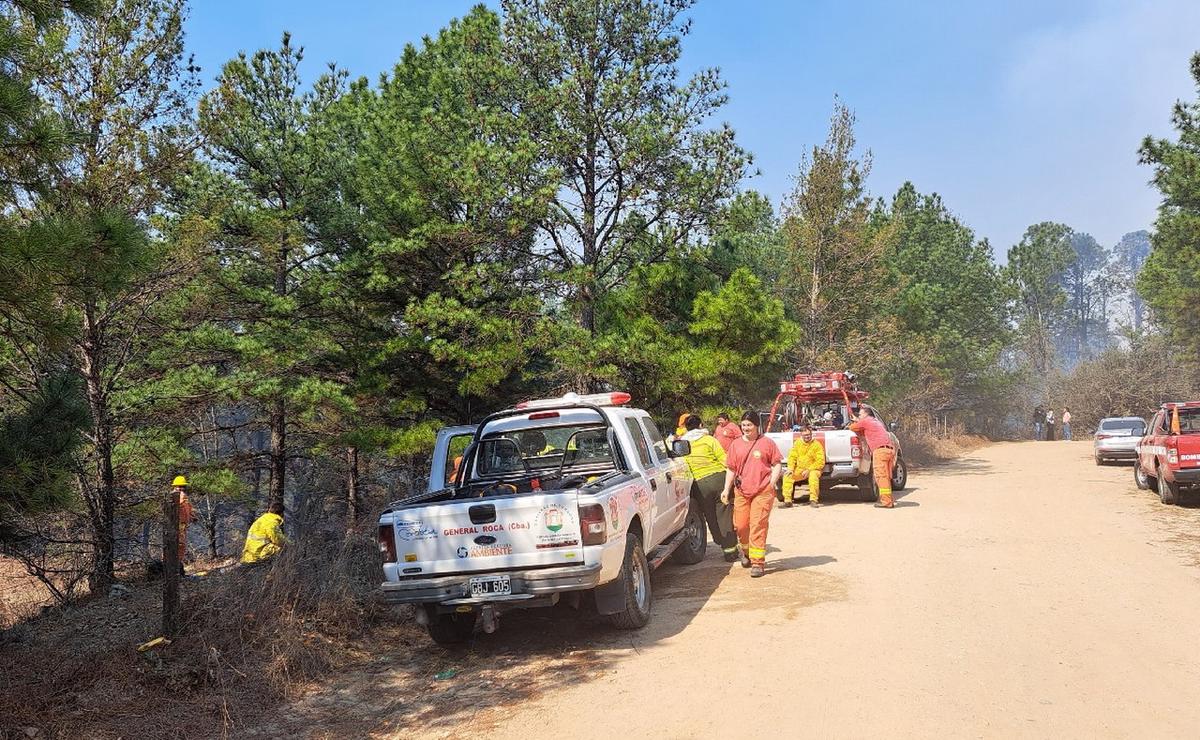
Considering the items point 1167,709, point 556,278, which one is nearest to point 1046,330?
point 556,278

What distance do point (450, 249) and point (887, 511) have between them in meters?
11.1

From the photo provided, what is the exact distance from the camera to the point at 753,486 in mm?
9648

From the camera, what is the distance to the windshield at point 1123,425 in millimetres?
26094

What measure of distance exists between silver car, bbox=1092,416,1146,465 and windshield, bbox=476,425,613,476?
72.7 feet

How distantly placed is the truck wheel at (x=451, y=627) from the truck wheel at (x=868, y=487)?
10.6 meters

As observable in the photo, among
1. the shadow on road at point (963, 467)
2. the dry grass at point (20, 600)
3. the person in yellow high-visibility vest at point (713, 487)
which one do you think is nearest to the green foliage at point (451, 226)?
the dry grass at point (20, 600)

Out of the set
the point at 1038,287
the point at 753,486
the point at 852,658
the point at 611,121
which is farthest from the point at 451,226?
the point at 1038,287

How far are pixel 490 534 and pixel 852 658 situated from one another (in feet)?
9.59

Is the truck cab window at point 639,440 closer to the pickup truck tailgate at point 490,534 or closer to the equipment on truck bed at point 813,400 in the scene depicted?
the pickup truck tailgate at point 490,534

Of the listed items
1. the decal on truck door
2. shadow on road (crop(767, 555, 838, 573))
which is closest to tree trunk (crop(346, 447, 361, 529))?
shadow on road (crop(767, 555, 838, 573))

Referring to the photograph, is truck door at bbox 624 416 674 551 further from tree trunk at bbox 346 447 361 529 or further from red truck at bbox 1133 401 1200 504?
tree trunk at bbox 346 447 361 529

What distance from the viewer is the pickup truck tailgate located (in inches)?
269

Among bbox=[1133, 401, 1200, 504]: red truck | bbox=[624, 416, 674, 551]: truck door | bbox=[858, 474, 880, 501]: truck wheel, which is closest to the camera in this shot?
bbox=[624, 416, 674, 551]: truck door

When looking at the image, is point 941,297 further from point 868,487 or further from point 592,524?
point 592,524
